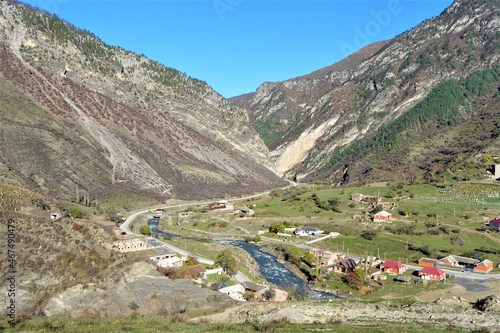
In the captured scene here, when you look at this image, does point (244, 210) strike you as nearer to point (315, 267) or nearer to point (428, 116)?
point (315, 267)

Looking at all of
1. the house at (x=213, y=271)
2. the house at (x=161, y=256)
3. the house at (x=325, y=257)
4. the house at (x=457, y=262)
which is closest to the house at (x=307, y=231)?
the house at (x=325, y=257)

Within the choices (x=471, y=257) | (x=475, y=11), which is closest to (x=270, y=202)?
(x=471, y=257)

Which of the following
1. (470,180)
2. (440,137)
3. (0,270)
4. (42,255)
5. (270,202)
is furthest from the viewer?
(440,137)

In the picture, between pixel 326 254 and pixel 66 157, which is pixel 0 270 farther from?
pixel 66 157

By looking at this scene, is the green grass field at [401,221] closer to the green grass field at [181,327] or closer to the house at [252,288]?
the house at [252,288]

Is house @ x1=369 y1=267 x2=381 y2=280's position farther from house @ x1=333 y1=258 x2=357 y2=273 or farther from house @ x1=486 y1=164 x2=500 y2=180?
house @ x1=486 y1=164 x2=500 y2=180

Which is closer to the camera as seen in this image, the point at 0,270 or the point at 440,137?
the point at 0,270
